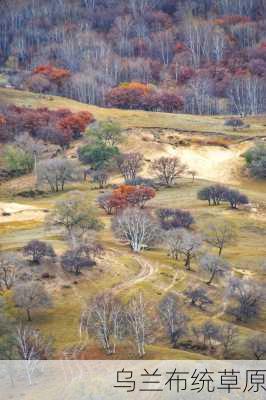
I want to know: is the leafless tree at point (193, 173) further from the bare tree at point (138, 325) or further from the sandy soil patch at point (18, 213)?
the bare tree at point (138, 325)

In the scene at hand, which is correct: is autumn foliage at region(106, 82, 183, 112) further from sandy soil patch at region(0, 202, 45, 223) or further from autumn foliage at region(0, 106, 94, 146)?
sandy soil patch at region(0, 202, 45, 223)

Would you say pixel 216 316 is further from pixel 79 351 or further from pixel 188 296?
pixel 79 351

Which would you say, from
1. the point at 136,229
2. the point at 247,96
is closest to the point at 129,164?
the point at 136,229

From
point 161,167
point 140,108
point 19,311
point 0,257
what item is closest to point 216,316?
point 19,311

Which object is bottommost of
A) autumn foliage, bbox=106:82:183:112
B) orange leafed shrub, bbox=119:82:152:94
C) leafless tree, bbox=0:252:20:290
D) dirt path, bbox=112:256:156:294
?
dirt path, bbox=112:256:156:294

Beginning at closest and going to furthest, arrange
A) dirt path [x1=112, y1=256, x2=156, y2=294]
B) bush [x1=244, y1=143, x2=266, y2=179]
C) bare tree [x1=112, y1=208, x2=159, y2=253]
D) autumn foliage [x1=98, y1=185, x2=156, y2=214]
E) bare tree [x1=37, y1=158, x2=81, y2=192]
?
dirt path [x1=112, y1=256, x2=156, y2=294] < bare tree [x1=112, y1=208, x2=159, y2=253] < autumn foliage [x1=98, y1=185, x2=156, y2=214] < bare tree [x1=37, y1=158, x2=81, y2=192] < bush [x1=244, y1=143, x2=266, y2=179]

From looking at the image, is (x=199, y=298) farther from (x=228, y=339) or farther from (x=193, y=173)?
(x=193, y=173)

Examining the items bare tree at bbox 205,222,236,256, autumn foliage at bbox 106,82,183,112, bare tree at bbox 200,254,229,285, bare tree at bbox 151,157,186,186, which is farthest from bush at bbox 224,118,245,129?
bare tree at bbox 200,254,229,285
